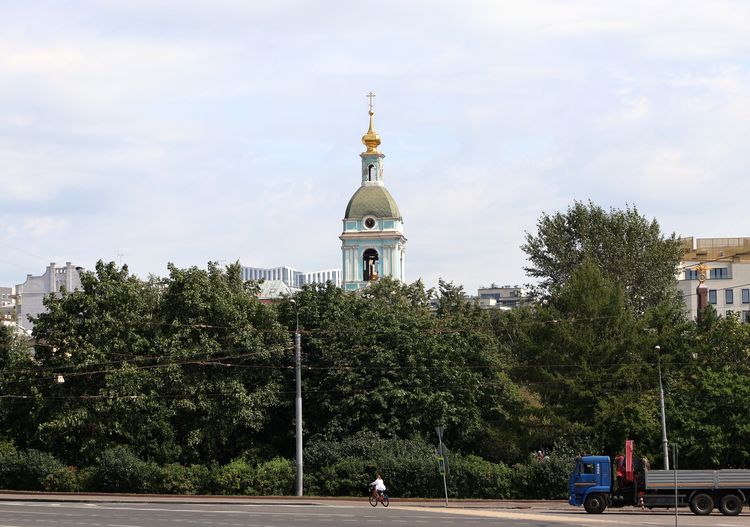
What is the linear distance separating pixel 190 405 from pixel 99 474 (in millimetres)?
5122

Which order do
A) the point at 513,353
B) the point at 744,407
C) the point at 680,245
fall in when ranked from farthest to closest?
1. the point at 680,245
2. the point at 513,353
3. the point at 744,407

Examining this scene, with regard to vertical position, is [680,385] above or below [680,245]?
below

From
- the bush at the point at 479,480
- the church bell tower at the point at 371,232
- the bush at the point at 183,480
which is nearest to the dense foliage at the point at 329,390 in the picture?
the bush at the point at 183,480

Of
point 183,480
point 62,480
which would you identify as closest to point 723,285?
point 183,480

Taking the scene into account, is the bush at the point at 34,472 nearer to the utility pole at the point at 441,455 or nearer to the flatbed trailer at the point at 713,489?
the utility pole at the point at 441,455

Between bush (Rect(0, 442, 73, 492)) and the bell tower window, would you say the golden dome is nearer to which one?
the bell tower window

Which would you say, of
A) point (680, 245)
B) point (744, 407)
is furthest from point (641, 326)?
point (680, 245)

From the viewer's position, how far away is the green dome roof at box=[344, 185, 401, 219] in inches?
5389

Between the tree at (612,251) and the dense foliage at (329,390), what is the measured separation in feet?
94.6

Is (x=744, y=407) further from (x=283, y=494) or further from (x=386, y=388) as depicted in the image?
(x=283, y=494)

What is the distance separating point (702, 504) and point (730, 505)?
919 millimetres

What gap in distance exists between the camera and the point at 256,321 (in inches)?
2662

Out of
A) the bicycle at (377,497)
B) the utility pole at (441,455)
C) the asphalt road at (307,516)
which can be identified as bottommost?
the asphalt road at (307,516)

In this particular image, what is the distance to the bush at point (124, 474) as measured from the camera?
61.0 meters
